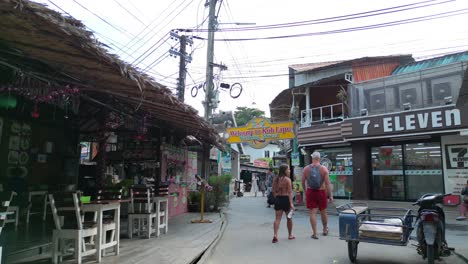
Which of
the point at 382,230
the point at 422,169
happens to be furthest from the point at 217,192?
the point at 382,230

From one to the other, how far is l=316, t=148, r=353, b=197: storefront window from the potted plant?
22.8 ft

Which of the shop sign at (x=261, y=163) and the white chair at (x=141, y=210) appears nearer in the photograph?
the white chair at (x=141, y=210)

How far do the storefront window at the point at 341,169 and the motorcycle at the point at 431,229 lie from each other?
1263cm

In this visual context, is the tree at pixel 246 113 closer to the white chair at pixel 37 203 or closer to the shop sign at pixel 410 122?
the shop sign at pixel 410 122

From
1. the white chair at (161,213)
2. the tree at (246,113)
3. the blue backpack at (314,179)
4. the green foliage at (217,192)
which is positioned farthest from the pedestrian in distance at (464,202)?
the tree at (246,113)

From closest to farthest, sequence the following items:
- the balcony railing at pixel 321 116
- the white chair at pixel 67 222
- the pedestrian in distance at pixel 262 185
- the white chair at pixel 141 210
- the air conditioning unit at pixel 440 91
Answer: the white chair at pixel 67 222
the white chair at pixel 141 210
the air conditioning unit at pixel 440 91
the balcony railing at pixel 321 116
the pedestrian in distance at pixel 262 185

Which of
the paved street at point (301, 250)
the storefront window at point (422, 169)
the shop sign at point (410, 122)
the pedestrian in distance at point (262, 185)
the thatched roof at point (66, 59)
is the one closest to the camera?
the thatched roof at point (66, 59)

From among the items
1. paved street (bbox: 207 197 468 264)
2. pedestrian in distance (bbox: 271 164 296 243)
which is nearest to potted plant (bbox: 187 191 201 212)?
paved street (bbox: 207 197 468 264)

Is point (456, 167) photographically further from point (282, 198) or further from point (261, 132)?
point (282, 198)

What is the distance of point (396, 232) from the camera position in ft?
20.5

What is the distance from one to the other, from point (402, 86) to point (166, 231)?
1266 centimetres

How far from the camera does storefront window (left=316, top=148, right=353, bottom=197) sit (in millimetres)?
19359

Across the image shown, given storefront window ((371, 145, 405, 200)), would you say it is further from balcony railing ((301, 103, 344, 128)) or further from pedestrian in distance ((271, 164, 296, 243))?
pedestrian in distance ((271, 164, 296, 243))

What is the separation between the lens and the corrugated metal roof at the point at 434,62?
17250 millimetres
